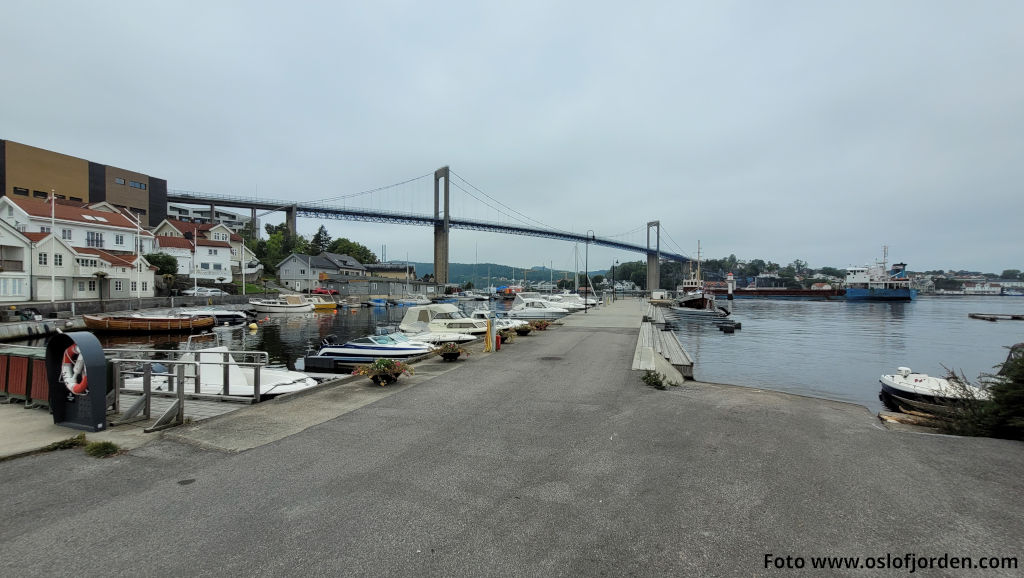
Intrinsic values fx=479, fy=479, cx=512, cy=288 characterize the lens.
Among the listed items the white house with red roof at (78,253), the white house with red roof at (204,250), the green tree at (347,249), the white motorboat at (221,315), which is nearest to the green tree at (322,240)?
the green tree at (347,249)

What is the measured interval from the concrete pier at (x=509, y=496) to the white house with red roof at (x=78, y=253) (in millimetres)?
45546

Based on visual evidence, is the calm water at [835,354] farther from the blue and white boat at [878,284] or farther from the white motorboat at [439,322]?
the blue and white boat at [878,284]

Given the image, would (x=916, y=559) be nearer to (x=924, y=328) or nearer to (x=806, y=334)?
(x=806, y=334)

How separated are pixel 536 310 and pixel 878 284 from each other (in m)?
108

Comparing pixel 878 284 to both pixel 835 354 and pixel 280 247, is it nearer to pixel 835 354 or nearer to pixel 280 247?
pixel 835 354

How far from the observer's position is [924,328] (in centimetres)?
4888

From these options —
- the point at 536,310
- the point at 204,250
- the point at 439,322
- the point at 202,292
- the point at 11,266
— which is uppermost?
the point at 204,250

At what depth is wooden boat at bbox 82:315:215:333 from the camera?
34.3 metres

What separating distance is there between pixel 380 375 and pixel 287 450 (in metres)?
4.37

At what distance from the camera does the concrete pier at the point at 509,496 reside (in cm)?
386

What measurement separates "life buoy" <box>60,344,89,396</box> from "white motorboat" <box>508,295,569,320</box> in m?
37.4

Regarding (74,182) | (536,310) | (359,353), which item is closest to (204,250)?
(74,182)

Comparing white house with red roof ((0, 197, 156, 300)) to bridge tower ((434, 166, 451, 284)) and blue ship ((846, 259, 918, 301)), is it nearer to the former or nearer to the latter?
bridge tower ((434, 166, 451, 284))

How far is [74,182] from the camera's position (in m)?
74.5
